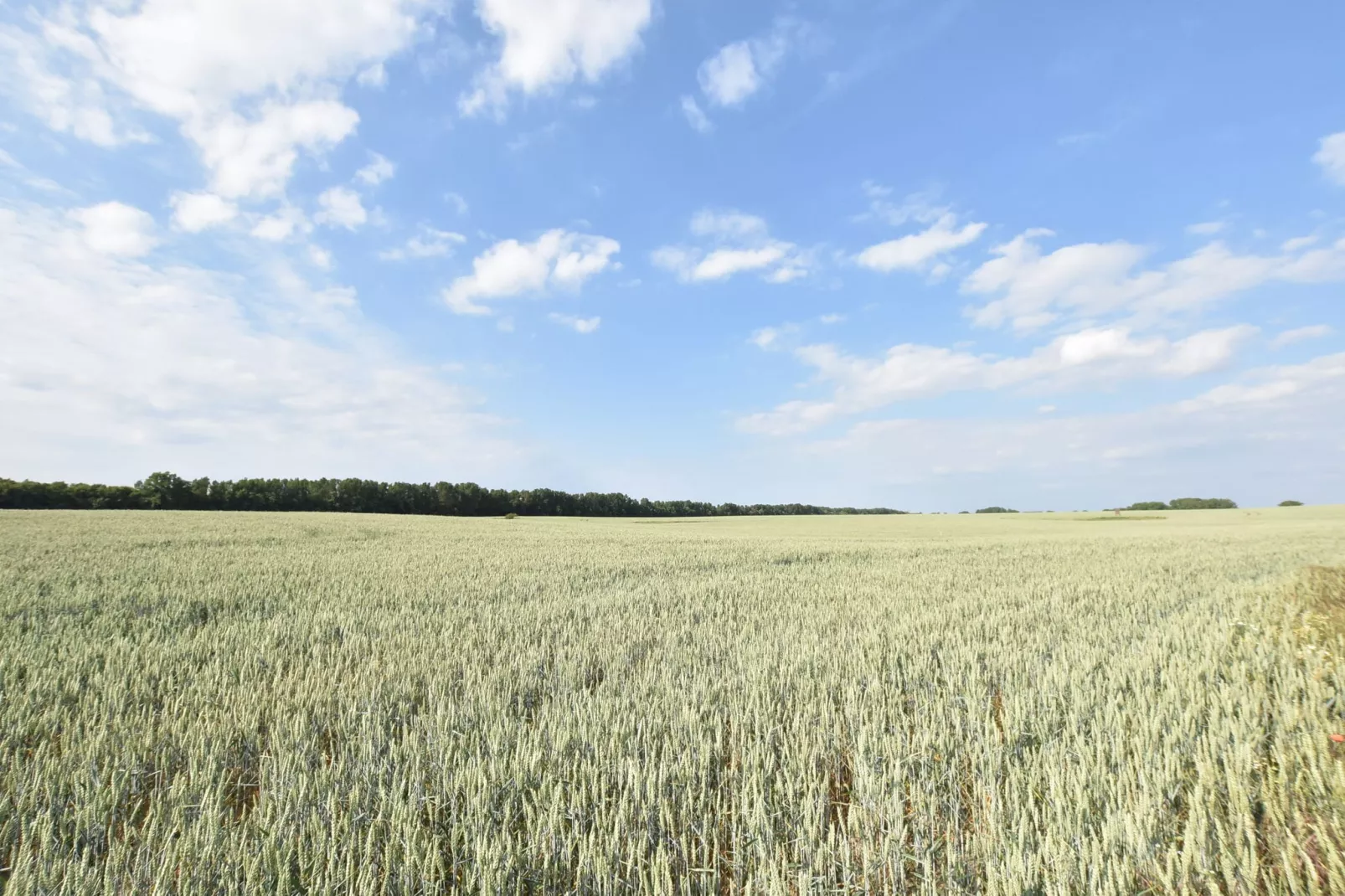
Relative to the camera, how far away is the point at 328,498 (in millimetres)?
71000

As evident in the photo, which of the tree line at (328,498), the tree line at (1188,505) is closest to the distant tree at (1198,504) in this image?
the tree line at (1188,505)

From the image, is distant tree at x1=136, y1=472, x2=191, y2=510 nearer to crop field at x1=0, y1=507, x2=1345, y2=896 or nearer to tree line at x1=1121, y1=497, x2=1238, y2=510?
crop field at x1=0, y1=507, x2=1345, y2=896

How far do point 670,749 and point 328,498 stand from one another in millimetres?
80541

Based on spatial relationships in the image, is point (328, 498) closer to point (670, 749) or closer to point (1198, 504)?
point (670, 749)

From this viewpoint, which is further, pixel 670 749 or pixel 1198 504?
pixel 1198 504

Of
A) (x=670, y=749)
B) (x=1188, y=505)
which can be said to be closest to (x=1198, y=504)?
(x=1188, y=505)

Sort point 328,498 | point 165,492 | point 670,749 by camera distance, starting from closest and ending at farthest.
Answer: point 670,749
point 165,492
point 328,498

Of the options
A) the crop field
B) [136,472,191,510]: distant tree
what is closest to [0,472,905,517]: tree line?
[136,472,191,510]: distant tree

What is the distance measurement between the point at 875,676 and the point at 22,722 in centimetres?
540

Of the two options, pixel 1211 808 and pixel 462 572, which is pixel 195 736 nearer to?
pixel 1211 808

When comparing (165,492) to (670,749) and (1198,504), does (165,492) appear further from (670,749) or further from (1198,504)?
(1198,504)

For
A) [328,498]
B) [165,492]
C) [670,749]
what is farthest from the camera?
[328,498]

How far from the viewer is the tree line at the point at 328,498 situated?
56.1 meters

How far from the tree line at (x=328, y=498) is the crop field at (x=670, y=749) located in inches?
2265
